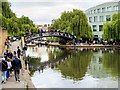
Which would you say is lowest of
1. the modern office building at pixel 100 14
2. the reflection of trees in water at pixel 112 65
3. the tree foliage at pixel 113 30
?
the reflection of trees in water at pixel 112 65

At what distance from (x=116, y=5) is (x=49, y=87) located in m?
68.0

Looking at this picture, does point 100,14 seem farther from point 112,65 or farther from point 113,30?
point 112,65

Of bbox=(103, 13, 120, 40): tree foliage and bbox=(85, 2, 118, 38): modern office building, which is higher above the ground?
bbox=(85, 2, 118, 38): modern office building

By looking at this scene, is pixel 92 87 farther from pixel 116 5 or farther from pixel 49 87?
pixel 116 5

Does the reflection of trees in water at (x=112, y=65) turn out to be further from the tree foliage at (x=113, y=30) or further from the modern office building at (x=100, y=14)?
the modern office building at (x=100, y=14)

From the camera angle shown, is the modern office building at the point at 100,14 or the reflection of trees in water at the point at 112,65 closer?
the reflection of trees in water at the point at 112,65

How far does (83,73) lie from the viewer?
29.5 meters

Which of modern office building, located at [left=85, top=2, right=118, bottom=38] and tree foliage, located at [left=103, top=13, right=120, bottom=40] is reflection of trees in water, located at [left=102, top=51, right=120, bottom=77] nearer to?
tree foliage, located at [left=103, top=13, right=120, bottom=40]

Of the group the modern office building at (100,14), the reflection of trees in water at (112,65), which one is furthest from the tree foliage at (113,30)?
the reflection of trees in water at (112,65)

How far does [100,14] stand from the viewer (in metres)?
93.4

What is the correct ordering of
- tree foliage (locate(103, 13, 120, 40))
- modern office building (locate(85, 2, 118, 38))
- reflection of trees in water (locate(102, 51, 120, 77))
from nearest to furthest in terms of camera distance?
reflection of trees in water (locate(102, 51, 120, 77))
tree foliage (locate(103, 13, 120, 40))
modern office building (locate(85, 2, 118, 38))

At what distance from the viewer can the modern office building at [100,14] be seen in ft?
→ 296

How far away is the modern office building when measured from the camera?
90231 mm

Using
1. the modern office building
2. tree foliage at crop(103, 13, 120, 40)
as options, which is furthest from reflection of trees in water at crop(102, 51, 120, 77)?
the modern office building
